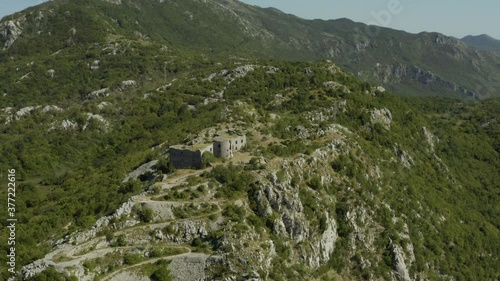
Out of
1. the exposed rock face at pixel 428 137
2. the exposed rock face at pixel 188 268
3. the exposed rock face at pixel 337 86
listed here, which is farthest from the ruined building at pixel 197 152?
the exposed rock face at pixel 428 137

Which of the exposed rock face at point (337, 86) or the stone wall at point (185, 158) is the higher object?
the exposed rock face at point (337, 86)

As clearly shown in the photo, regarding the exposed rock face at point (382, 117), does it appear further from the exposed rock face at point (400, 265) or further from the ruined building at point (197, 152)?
the ruined building at point (197, 152)

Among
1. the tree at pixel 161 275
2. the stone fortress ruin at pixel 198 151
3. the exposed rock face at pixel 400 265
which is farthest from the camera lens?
the exposed rock face at pixel 400 265

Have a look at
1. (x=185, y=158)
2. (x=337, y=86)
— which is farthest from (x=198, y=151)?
(x=337, y=86)

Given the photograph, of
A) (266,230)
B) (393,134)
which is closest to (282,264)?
(266,230)

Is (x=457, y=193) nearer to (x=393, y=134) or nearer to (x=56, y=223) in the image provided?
(x=393, y=134)

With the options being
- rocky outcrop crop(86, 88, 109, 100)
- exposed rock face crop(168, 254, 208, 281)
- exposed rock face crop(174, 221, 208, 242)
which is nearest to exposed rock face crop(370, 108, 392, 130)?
exposed rock face crop(174, 221, 208, 242)

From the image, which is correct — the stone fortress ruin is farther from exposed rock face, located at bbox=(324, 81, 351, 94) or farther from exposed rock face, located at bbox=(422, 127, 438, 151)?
exposed rock face, located at bbox=(422, 127, 438, 151)

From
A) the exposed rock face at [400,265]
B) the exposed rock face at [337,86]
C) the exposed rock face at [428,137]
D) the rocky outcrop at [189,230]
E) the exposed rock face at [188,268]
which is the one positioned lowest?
the exposed rock face at [400,265]
